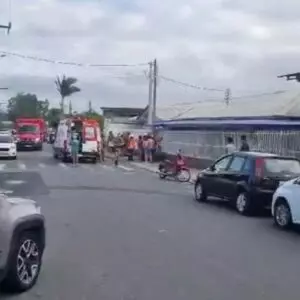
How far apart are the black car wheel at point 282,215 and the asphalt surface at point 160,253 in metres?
0.22

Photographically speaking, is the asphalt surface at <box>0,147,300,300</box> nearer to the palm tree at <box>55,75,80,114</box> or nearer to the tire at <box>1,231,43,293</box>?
the tire at <box>1,231,43,293</box>

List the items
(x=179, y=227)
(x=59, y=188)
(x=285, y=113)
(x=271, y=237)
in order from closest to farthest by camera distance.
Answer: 1. (x=271, y=237)
2. (x=179, y=227)
3. (x=59, y=188)
4. (x=285, y=113)

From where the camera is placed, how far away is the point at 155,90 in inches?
2111

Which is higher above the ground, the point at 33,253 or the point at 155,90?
the point at 155,90

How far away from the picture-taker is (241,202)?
17.4 metres

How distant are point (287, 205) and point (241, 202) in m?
3.02

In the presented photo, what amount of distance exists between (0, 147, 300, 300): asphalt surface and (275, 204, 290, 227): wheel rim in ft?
0.77

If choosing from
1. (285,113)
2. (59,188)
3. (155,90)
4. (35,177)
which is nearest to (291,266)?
(59,188)

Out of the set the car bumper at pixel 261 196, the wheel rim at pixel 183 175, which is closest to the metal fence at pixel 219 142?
the wheel rim at pixel 183 175

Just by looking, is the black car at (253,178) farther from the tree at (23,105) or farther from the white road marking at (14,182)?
the tree at (23,105)

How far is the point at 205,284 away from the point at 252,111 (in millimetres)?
36848

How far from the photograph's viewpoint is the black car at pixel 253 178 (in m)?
17.0

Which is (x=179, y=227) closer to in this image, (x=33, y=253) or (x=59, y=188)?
(x=33, y=253)

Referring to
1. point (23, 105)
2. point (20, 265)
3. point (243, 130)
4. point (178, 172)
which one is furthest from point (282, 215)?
point (23, 105)
